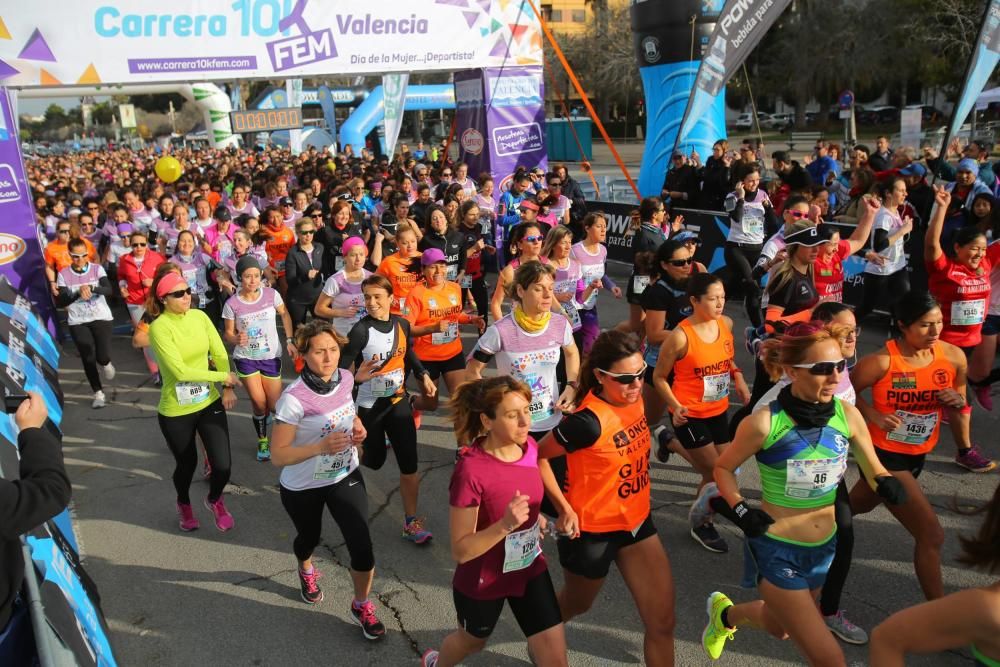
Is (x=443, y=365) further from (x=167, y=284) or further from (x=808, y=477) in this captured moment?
(x=808, y=477)

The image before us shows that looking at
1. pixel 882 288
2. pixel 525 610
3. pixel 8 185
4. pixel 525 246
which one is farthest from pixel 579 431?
pixel 8 185

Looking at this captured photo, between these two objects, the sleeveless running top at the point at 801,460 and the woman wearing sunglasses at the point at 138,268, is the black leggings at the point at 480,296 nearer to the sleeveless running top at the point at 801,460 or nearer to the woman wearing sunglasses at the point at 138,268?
the woman wearing sunglasses at the point at 138,268

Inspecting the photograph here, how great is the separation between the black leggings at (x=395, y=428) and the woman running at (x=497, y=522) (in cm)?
169

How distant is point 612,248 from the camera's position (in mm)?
13828

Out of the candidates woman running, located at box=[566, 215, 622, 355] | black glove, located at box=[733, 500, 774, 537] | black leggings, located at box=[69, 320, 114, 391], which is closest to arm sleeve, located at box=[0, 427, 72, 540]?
black glove, located at box=[733, 500, 774, 537]

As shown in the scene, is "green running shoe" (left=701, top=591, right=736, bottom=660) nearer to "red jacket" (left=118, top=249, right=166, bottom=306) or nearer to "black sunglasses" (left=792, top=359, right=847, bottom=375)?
"black sunglasses" (left=792, top=359, right=847, bottom=375)

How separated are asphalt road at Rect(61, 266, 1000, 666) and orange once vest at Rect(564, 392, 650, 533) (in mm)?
926

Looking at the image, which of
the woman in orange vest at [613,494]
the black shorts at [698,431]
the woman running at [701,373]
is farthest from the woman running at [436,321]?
the woman in orange vest at [613,494]

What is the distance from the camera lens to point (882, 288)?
7.90m

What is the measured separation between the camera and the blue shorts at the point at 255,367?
6.45 meters

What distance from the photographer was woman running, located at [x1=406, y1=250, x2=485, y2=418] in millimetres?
5746

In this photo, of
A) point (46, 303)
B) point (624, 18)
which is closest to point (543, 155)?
point (46, 303)

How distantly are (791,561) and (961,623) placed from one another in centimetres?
110

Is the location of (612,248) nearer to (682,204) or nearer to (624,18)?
(682,204)
